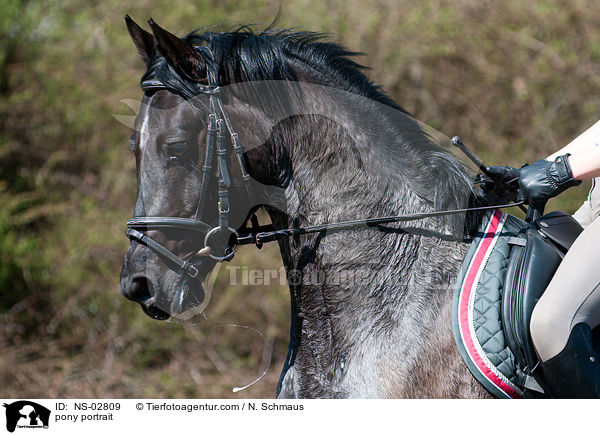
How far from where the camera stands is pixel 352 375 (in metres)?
2.13

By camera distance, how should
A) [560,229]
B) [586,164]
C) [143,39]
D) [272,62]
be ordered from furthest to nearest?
[143,39]
[272,62]
[560,229]
[586,164]

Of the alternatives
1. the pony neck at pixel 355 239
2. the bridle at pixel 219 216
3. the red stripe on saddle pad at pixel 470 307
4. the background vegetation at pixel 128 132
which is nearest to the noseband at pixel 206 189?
the bridle at pixel 219 216

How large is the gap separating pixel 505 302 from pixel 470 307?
127mm

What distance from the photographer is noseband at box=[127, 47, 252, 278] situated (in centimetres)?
221

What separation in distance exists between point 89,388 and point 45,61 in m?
3.95

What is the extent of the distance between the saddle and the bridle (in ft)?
0.56

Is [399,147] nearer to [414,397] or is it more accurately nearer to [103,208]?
[414,397]

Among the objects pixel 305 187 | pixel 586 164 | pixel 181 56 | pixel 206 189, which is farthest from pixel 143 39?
pixel 586 164

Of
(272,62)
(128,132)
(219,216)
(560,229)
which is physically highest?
(128,132)

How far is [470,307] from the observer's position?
206 centimetres

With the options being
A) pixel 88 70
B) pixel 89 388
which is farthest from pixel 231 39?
pixel 88 70
